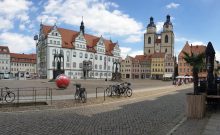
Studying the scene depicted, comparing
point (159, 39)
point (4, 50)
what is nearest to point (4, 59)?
point (4, 50)

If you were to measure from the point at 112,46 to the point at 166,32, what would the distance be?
37.3 metres

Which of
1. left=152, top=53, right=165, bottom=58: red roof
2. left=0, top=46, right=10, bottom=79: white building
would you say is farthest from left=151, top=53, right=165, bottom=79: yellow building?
left=0, top=46, right=10, bottom=79: white building

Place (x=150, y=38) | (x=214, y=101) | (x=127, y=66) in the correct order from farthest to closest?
(x=150, y=38) → (x=127, y=66) → (x=214, y=101)

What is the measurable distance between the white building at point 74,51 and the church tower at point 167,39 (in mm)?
32168

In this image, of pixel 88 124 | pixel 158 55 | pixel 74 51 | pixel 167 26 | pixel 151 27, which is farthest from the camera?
pixel 151 27

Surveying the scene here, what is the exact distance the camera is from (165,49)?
15262cm

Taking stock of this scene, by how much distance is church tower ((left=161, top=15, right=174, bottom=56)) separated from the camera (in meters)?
151

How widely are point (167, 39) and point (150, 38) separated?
32.2ft

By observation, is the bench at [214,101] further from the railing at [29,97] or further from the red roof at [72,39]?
the red roof at [72,39]

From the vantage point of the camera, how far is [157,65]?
14288cm

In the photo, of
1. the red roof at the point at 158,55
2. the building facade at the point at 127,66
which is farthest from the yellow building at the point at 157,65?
the building facade at the point at 127,66

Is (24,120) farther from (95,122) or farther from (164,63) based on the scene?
(164,63)

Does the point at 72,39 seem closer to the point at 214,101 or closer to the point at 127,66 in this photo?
the point at 127,66

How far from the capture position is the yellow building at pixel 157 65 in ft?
464
